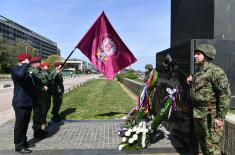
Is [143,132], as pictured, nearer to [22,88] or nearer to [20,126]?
[20,126]

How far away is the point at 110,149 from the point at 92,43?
3.83 meters

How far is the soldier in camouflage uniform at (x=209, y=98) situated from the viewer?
4031 mm

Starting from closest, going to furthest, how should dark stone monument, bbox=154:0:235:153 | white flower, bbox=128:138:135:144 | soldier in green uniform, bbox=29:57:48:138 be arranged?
dark stone monument, bbox=154:0:235:153 → white flower, bbox=128:138:135:144 → soldier in green uniform, bbox=29:57:48:138

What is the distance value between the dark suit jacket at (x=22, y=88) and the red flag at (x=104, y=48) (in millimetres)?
3089

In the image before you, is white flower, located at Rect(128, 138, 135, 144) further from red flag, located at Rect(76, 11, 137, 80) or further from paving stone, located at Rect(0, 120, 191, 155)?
red flag, located at Rect(76, 11, 137, 80)

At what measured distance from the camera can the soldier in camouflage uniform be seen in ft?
13.2

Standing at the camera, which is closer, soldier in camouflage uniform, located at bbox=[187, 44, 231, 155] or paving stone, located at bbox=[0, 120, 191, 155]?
soldier in camouflage uniform, located at bbox=[187, 44, 231, 155]

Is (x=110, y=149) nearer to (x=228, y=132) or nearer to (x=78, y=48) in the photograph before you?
(x=228, y=132)

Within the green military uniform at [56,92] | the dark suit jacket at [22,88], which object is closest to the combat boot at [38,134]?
the dark suit jacket at [22,88]

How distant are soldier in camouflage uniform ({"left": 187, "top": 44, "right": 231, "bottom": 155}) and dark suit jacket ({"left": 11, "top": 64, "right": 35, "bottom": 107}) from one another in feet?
10.5

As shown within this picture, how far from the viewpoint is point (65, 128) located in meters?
8.17

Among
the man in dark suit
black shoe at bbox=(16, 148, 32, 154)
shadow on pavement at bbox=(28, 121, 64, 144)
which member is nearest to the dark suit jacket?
the man in dark suit

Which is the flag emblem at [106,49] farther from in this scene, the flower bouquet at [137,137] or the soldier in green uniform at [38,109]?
the flower bouquet at [137,137]

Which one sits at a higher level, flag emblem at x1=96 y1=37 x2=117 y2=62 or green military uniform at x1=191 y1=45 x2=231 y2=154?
flag emblem at x1=96 y1=37 x2=117 y2=62
